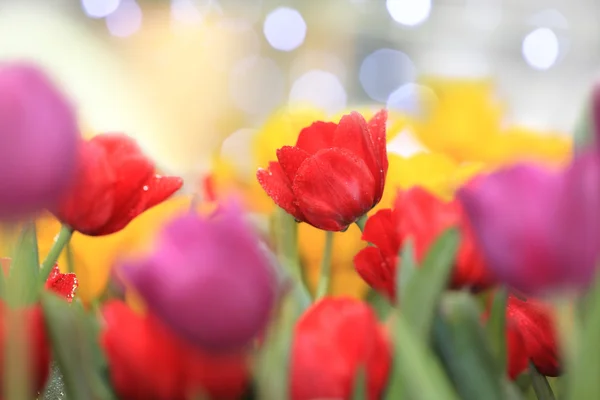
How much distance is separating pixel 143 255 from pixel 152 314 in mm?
15

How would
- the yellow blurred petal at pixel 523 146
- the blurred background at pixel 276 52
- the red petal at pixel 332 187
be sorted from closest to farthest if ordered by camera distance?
the red petal at pixel 332 187 → the yellow blurred petal at pixel 523 146 → the blurred background at pixel 276 52


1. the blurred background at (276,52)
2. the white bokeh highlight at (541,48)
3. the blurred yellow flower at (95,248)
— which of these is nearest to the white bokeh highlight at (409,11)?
the blurred background at (276,52)

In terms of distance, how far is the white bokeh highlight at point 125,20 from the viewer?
288cm

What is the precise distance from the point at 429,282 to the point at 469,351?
1.4 inches

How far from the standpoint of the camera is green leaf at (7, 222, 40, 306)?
0.19m

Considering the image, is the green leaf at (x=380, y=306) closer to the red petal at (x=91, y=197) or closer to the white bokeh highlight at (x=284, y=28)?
the red petal at (x=91, y=197)

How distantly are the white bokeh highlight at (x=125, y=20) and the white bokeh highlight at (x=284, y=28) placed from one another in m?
0.64

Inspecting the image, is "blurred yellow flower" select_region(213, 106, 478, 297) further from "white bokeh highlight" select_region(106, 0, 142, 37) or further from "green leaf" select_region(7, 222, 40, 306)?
"white bokeh highlight" select_region(106, 0, 142, 37)

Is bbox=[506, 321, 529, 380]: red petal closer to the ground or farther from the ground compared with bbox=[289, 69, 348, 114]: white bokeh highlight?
farther from the ground

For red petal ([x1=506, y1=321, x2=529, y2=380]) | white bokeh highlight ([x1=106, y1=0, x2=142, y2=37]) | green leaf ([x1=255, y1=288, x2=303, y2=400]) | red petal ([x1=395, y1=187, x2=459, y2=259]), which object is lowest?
red petal ([x1=506, y1=321, x2=529, y2=380])

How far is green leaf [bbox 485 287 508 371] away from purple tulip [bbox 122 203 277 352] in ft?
0.32

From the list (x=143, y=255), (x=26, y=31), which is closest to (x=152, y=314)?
(x=143, y=255)

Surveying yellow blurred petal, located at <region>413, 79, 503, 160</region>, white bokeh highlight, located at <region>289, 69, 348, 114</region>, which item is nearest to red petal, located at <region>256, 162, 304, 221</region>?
yellow blurred petal, located at <region>413, 79, 503, 160</region>

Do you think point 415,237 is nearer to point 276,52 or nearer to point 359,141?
point 359,141
